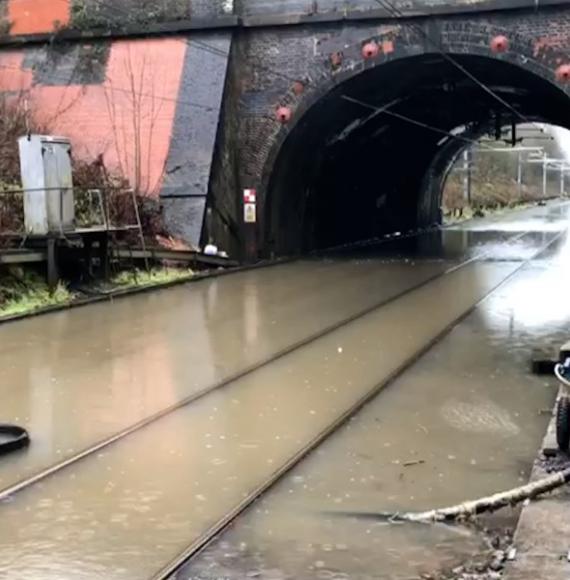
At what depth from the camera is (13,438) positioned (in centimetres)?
754

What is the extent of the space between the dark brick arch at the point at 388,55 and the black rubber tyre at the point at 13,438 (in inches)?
649

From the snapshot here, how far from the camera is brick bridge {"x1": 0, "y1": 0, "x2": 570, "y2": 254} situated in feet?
71.9

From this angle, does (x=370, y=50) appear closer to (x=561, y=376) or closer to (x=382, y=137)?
(x=382, y=137)

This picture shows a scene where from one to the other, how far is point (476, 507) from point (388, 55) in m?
17.8

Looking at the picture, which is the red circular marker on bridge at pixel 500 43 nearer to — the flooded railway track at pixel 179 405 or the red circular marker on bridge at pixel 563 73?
the red circular marker on bridge at pixel 563 73

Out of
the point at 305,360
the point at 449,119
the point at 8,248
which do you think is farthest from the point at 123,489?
the point at 449,119

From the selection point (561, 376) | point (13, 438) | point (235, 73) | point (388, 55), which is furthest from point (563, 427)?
point (235, 73)

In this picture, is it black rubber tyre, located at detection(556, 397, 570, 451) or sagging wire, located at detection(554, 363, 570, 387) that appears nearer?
sagging wire, located at detection(554, 363, 570, 387)

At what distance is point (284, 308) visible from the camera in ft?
51.2

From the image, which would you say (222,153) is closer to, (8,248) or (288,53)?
(288,53)

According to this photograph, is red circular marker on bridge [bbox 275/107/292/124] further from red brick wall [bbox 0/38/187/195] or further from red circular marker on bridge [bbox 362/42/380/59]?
red brick wall [bbox 0/38/187/195]

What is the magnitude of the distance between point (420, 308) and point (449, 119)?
1983 cm

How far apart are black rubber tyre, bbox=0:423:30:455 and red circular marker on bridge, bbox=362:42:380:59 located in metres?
16.5

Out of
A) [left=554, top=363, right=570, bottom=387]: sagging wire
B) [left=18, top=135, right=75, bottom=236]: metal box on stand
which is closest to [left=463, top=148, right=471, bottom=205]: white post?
[left=18, top=135, right=75, bottom=236]: metal box on stand
